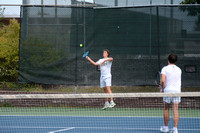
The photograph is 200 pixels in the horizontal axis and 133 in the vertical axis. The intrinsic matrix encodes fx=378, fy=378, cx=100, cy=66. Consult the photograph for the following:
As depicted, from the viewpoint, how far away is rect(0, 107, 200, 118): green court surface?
9016mm

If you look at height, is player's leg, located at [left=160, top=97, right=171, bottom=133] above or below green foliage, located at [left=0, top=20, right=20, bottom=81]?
below

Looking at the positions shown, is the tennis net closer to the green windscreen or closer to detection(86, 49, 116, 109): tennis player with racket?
detection(86, 49, 116, 109): tennis player with racket

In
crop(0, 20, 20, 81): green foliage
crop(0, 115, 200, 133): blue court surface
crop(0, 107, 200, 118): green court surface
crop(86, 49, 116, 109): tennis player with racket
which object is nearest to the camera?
crop(0, 115, 200, 133): blue court surface

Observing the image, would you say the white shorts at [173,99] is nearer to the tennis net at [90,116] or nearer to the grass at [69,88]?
the tennis net at [90,116]

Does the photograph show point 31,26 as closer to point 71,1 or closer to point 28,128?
point 71,1

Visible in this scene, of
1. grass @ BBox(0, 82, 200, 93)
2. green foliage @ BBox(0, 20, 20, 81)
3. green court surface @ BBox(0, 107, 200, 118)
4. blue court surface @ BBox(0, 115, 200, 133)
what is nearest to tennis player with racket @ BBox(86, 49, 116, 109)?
green court surface @ BBox(0, 107, 200, 118)

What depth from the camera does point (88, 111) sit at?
9531 mm

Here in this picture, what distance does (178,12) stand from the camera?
945 centimetres

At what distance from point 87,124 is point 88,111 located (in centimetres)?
198

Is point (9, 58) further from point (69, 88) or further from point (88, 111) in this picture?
point (88, 111)

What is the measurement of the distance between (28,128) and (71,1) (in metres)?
4.05

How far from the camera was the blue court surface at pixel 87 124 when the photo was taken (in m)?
6.79

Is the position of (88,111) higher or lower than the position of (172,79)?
lower

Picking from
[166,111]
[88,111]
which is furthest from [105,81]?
[166,111]
